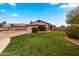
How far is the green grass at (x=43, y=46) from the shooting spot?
7.05 feet

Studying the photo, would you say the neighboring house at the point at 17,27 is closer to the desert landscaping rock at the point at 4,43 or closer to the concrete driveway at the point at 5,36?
the concrete driveway at the point at 5,36

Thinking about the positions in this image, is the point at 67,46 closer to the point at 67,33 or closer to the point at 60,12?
the point at 67,33

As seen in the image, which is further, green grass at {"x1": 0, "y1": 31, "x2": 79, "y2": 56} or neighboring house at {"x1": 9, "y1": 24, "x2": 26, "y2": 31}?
neighboring house at {"x1": 9, "y1": 24, "x2": 26, "y2": 31}

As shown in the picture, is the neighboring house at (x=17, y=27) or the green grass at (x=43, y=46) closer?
the green grass at (x=43, y=46)

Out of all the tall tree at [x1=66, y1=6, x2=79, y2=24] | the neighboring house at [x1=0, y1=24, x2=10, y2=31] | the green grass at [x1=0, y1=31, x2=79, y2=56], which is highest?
the tall tree at [x1=66, y1=6, x2=79, y2=24]

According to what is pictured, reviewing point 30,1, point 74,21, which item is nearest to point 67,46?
point 74,21

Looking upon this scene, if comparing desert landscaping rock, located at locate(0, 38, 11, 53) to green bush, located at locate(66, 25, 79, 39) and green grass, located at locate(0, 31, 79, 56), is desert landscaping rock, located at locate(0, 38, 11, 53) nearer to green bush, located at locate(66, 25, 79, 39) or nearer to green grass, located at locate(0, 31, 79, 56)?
green grass, located at locate(0, 31, 79, 56)

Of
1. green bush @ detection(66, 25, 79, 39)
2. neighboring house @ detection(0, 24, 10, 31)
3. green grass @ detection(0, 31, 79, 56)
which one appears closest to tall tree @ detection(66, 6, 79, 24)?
green bush @ detection(66, 25, 79, 39)

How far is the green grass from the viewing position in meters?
2.15

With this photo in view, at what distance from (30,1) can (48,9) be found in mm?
237

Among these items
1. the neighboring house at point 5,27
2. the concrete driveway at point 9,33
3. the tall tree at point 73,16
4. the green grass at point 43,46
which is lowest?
the green grass at point 43,46

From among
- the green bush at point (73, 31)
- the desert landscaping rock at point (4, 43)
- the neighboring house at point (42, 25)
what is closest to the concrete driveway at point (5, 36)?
the desert landscaping rock at point (4, 43)

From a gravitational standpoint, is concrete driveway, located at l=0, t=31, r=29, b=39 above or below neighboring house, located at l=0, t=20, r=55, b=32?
below

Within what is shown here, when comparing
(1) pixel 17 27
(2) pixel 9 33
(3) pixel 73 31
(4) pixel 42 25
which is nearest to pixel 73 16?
(3) pixel 73 31
